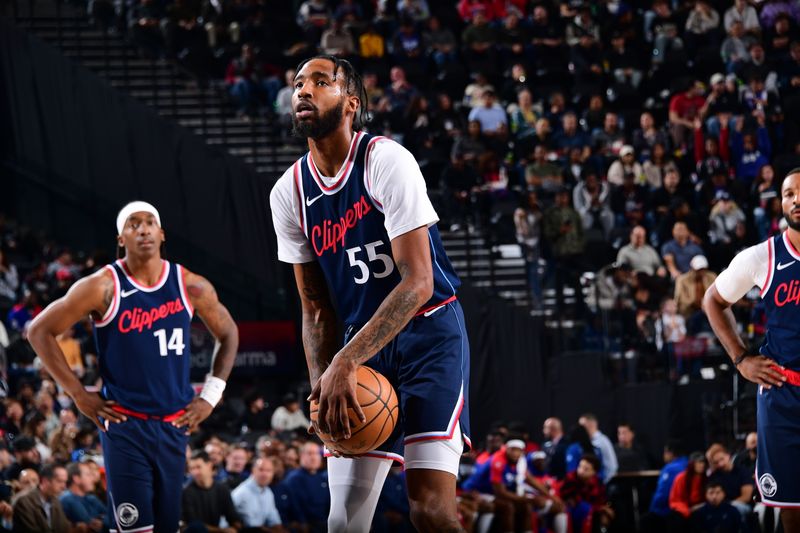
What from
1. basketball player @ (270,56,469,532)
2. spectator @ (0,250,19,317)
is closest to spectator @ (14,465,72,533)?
basketball player @ (270,56,469,532)

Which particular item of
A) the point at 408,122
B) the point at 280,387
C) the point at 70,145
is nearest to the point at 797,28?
the point at 408,122

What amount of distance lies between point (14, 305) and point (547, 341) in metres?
7.52

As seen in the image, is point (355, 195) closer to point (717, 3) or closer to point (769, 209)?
point (769, 209)

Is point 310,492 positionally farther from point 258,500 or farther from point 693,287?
Result: point 693,287

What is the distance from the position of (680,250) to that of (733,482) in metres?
4.91

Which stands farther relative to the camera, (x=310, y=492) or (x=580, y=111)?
(x=580, y=111)

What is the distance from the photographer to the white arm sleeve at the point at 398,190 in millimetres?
5285

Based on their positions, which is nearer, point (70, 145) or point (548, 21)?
point (70, 145)

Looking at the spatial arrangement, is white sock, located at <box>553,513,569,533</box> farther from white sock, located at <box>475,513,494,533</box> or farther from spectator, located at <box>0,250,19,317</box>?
spectator, located at <box>0,250,19,317</box>

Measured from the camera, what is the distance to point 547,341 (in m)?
16.8

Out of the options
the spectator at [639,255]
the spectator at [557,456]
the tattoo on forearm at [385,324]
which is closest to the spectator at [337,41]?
the spectator at [639,255]

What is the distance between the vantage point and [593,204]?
18.6 meters

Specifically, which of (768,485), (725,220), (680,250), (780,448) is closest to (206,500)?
(768,485)

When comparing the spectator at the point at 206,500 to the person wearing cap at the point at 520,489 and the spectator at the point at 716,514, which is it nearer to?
the person wearing cap at the point at 520,489
